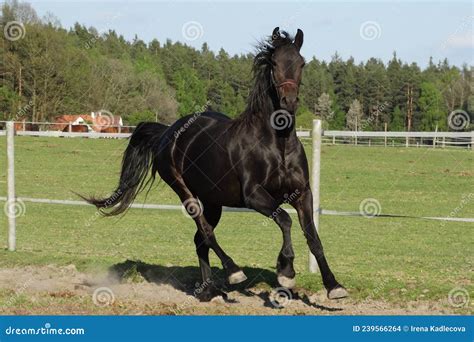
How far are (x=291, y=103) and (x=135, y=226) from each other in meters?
9.27

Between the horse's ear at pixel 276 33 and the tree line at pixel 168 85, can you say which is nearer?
the horse's ear at pixel 276 33

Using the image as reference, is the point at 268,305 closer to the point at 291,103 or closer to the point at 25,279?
the point at 291,103

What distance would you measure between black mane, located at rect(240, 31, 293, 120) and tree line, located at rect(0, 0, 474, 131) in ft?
79.0

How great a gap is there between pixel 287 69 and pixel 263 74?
2.09 ft

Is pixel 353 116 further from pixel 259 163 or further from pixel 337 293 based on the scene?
pixel 337 293

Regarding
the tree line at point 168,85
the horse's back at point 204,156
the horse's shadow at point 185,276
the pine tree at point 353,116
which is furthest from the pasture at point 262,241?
the pine tree at point 353,116

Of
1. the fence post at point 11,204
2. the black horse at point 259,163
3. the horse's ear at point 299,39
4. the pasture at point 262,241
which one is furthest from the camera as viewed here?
the fence post at point 11,204

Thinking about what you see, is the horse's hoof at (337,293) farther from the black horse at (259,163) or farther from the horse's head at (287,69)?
the horse's head at (287,69)

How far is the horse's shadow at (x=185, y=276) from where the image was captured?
7965 millimetres

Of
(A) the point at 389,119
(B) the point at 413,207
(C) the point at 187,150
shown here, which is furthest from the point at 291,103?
(A) the point at 389,119

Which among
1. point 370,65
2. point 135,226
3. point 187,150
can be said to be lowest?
point 135,226

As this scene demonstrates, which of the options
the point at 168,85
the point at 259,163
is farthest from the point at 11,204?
the point at 168,85

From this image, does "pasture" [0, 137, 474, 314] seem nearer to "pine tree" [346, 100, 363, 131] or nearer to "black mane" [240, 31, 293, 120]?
"black mane" [240, 31, 293, 120]

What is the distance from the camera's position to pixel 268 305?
715 centimetres
